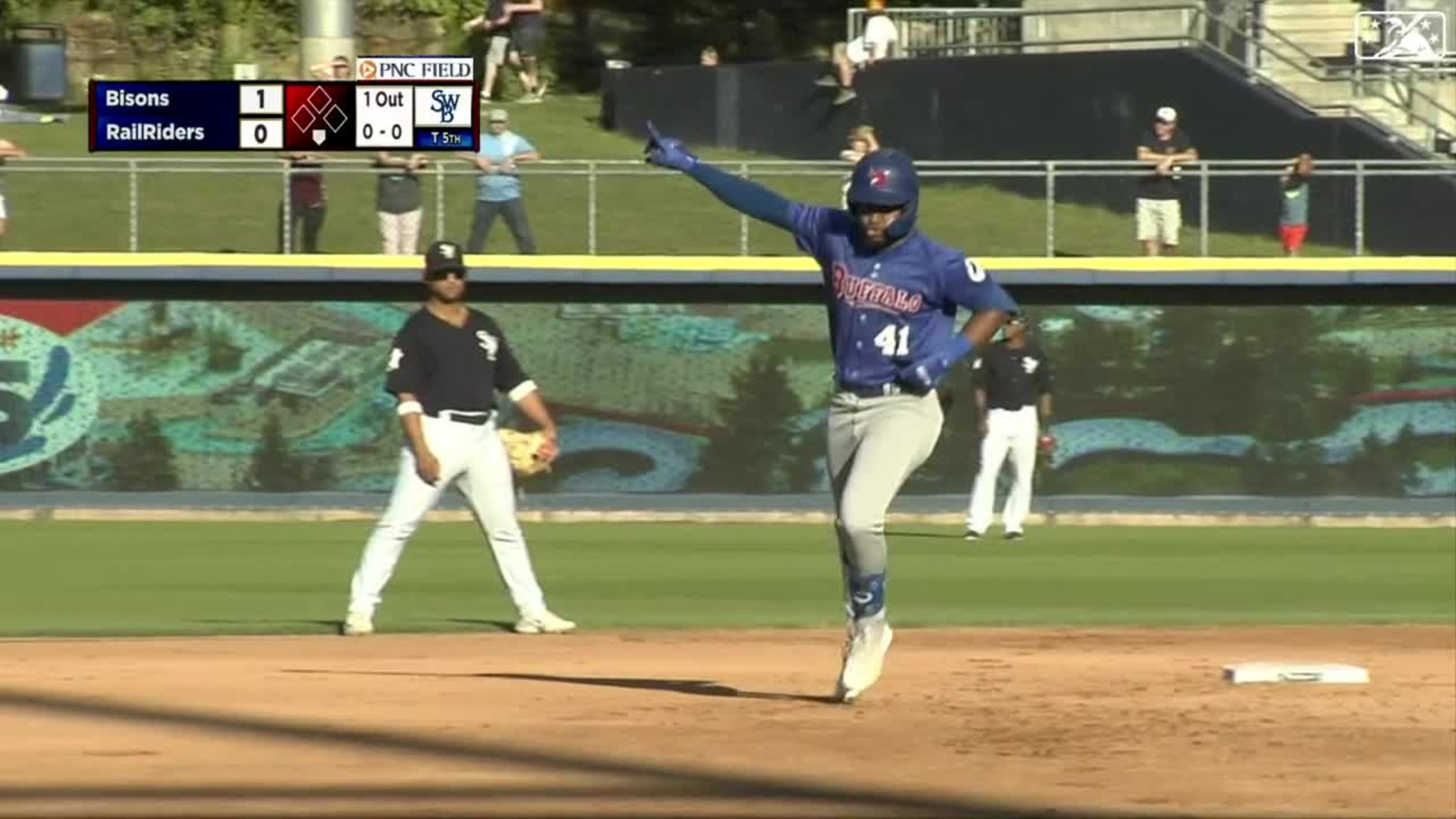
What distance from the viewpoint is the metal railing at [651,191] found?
2486 centimetres

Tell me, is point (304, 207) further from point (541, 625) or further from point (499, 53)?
point (541, 625)

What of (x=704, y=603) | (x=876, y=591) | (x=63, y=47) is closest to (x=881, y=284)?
(x=876, y=591)

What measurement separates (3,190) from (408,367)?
11214 millimetres

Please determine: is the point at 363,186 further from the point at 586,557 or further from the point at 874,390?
the point at 874,390

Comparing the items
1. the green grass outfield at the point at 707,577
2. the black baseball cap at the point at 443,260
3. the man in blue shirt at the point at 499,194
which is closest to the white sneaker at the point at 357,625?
the green grass outfield at the point at 707,577

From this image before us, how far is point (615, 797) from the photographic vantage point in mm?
9258

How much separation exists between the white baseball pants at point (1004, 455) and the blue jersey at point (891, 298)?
35.7 ft

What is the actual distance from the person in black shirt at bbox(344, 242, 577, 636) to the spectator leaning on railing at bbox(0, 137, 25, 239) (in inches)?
425

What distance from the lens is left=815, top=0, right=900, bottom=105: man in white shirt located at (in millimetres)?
31531

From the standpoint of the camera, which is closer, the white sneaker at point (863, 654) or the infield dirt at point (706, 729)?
the infield dirt at point (706, 729)

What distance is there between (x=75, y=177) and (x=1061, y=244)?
28.6 ft

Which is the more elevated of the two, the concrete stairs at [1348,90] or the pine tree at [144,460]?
the concrete stairs at [1348,90]

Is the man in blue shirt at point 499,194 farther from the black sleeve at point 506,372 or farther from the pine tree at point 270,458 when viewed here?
the black sleeve at point 506,372

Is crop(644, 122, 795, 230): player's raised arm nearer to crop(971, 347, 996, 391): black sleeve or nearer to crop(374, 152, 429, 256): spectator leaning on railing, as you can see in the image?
crop(971, 347, 996, 391): black sleeve
